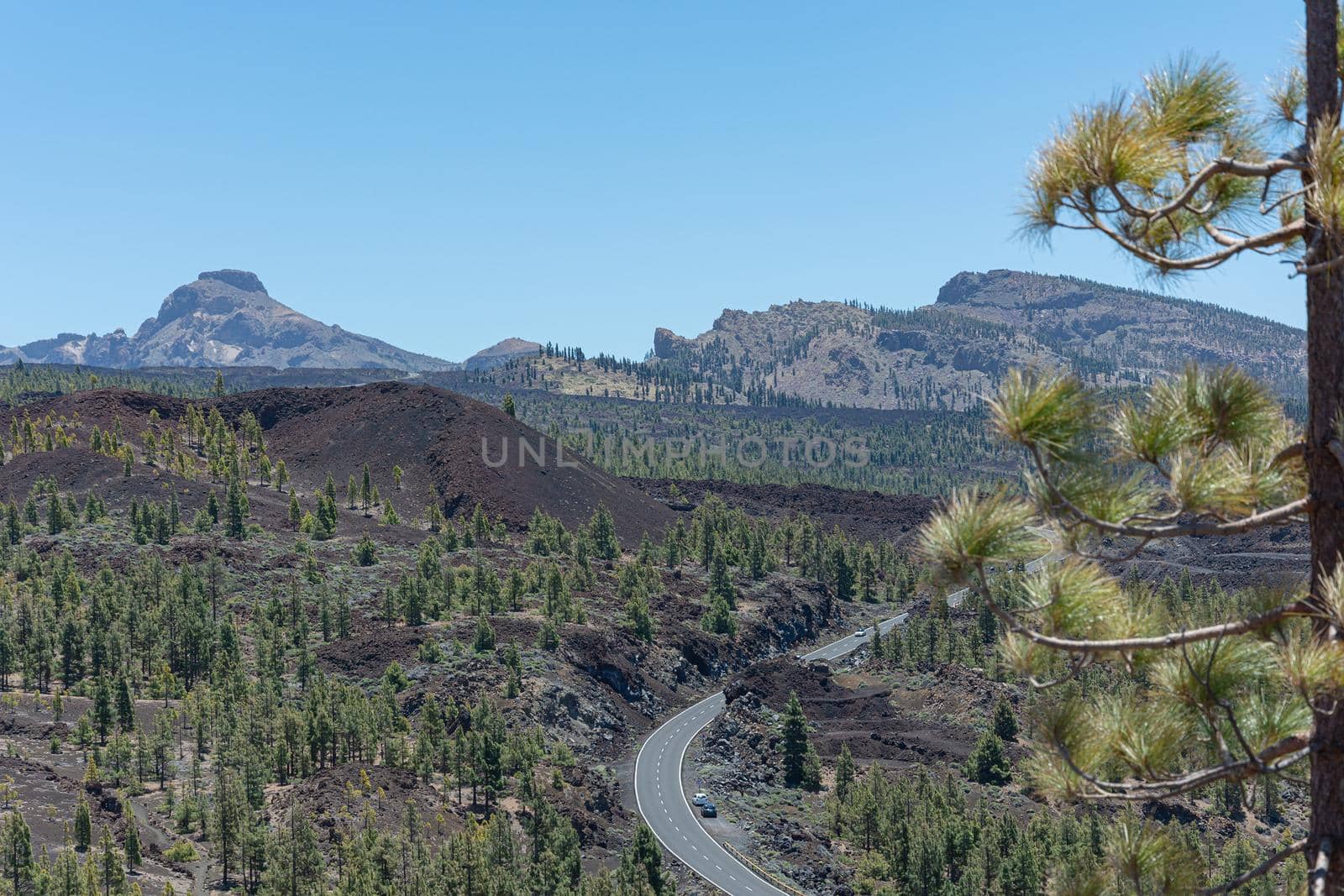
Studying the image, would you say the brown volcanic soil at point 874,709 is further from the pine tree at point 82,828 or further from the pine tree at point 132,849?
the pine tree at point 82,828

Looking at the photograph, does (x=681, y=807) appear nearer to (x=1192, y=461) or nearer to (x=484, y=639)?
(x=484, y=639)

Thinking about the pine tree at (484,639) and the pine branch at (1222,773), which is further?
the pine tree at (484,639)

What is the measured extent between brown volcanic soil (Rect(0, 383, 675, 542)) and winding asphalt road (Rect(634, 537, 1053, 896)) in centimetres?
6097

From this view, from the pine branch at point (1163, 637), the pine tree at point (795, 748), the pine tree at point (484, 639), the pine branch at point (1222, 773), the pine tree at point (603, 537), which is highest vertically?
the pine branch at point (1163, 637)

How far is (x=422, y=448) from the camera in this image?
567 ft

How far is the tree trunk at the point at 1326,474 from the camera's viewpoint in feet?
25.2

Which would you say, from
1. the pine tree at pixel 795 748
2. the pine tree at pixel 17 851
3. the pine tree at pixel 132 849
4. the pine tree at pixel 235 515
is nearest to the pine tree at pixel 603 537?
the pine tree at pixel 235 515

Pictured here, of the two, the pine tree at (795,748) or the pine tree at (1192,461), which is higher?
the pine tree at (1192,461)

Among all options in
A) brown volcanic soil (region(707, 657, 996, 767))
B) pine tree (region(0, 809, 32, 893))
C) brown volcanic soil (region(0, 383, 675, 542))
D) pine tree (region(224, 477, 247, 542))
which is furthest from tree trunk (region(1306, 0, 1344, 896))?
brown volcanic soil (region(0, 383, 675, 542))

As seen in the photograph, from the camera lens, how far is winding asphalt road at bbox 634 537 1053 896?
199ft

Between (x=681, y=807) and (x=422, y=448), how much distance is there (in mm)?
111012

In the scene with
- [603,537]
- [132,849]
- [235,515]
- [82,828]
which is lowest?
[132,849]

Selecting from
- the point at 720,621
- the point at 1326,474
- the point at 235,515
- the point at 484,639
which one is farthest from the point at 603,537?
the point at 1326,474

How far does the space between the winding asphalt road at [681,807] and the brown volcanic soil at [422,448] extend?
60970mm
